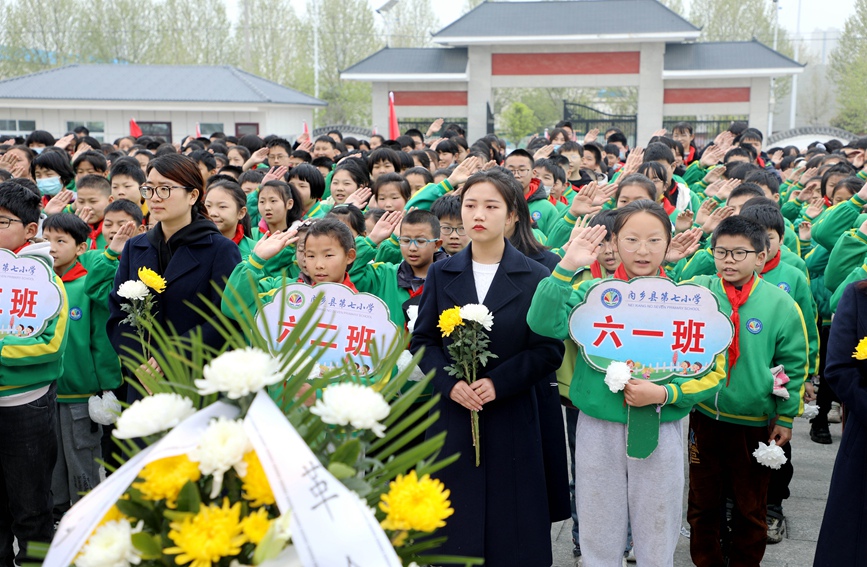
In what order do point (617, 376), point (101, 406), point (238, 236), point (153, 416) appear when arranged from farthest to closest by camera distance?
point (238, 236)
point (101, 406)
point (617, 376)
point (153, 416)

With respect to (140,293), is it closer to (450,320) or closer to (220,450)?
(450,320)

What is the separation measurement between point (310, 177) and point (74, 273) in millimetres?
2141

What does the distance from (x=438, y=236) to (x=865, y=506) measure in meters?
2.18

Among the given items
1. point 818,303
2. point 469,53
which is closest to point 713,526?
point 818,303

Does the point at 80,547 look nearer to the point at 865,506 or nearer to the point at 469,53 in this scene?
the point at 865,506

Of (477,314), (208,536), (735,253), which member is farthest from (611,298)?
(208,536)

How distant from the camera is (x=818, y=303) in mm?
5766

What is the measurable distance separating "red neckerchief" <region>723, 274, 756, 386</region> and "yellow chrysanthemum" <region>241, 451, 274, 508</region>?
8.78 feet

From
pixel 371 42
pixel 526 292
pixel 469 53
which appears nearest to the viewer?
pixel 526 292

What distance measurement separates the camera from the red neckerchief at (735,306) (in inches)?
141

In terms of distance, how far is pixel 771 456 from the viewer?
345cm

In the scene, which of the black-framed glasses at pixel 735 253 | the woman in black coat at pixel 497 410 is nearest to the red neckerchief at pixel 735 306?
the black-framed glasses at pixel 735 253

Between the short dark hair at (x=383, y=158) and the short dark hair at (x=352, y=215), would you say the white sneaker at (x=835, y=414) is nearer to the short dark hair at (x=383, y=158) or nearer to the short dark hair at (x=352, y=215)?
the short dark hair at (x=352, y=215)

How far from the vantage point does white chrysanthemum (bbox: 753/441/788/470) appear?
3.44m
